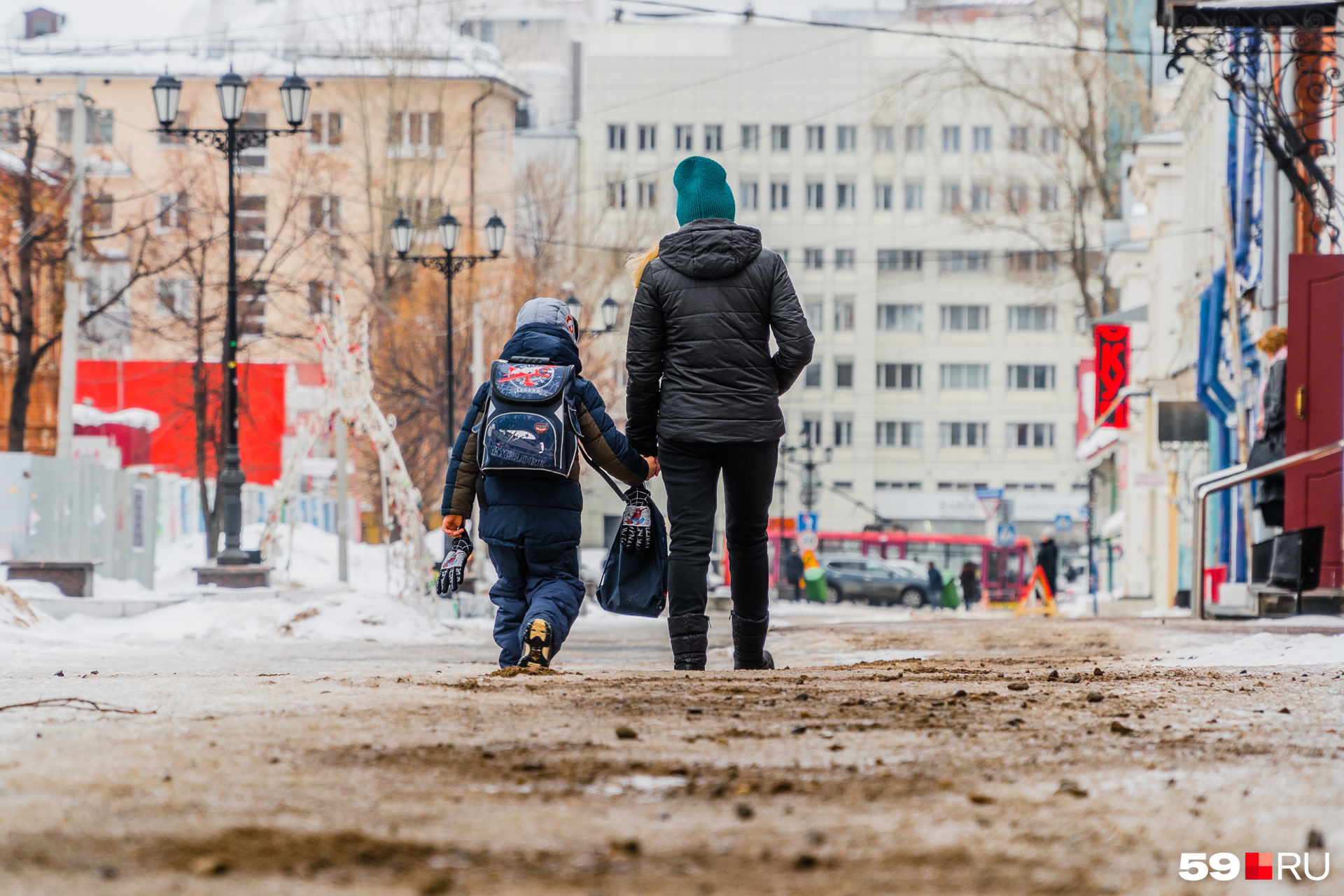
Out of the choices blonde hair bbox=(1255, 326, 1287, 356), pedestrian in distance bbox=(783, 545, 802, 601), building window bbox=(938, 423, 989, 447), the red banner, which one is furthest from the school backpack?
building window bbox=(938, 423, 989, 447)

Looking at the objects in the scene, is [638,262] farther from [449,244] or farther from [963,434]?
[963,434]

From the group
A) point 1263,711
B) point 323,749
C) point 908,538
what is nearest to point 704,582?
point 1263,711

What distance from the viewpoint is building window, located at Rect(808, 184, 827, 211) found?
257 feet

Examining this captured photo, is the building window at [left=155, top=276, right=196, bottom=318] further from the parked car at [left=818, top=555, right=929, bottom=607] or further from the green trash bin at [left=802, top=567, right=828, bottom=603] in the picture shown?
the parked car at [left=818, top=555, right=929, bottom=607]

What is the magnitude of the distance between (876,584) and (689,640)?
44.6m

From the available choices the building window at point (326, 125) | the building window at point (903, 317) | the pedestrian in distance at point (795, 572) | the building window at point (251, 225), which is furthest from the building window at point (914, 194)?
the pedestrian in distance at point (795, 572)

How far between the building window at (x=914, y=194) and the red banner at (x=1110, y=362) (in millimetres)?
47887

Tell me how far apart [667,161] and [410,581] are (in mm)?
60015

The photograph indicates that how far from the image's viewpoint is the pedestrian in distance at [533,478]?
263 inches

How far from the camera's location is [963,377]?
79.6m

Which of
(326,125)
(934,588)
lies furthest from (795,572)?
(326,125)

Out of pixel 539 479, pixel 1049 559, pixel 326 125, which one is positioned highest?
pixel 326 125

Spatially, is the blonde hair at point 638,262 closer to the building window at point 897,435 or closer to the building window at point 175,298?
the building window at point 175,298

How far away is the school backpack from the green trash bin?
35.9 metres
